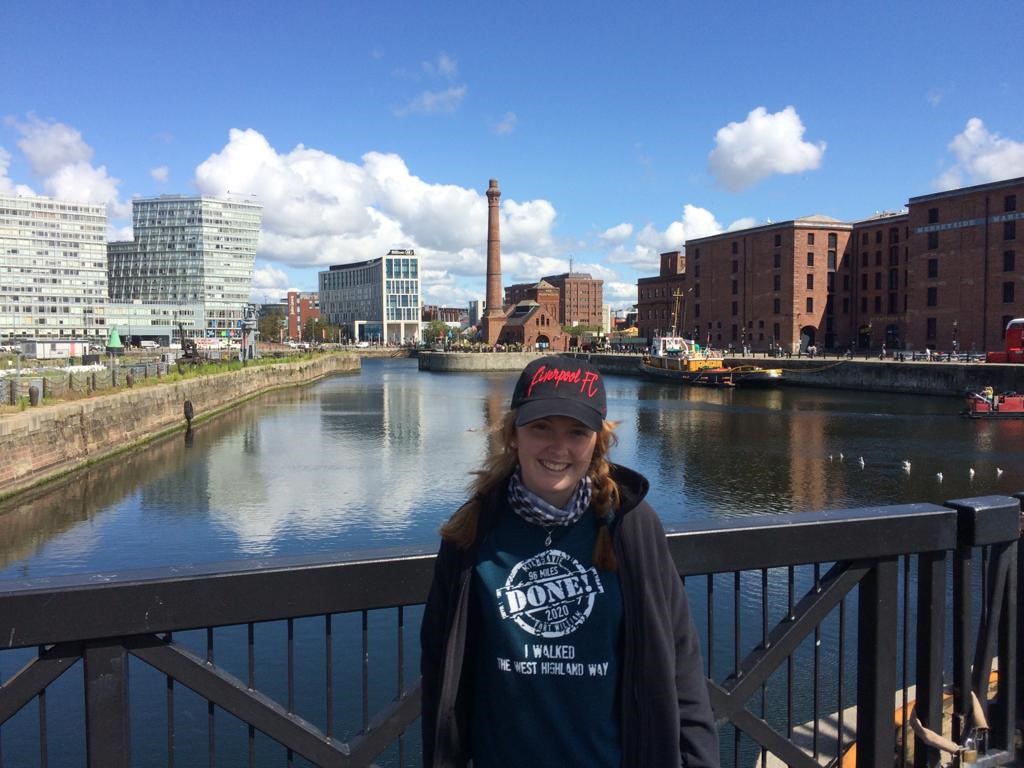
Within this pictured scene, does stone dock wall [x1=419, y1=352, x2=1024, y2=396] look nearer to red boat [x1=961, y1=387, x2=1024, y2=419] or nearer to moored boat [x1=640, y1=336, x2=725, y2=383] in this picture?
moored boat [x1=640, y1=336, x2=725, y2=383]

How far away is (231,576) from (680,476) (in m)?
25.9

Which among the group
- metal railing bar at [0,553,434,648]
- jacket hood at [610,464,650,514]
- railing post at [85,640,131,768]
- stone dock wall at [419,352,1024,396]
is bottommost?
stone dock wall at [419,352,1024,396]

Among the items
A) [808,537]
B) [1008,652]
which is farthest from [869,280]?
[808,537]

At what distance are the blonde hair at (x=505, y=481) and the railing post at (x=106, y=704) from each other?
113 centimetres

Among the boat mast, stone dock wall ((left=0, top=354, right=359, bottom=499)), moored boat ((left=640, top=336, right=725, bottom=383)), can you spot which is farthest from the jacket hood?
the boat mast

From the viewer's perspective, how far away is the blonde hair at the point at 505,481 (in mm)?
2316

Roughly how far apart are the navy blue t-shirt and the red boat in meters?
43.8

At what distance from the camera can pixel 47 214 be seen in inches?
5251

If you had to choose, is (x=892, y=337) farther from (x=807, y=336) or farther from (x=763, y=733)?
(x=763, y=733)

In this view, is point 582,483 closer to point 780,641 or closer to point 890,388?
point 780,641

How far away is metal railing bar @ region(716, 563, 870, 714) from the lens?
3.21 m

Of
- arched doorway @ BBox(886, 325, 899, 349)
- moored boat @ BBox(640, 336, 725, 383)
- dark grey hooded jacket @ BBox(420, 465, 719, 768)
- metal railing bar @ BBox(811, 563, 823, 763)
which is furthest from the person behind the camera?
arched doorway @ BBox(886, 325, 899, 349)

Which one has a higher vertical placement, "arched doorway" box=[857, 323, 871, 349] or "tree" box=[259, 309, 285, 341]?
"tree" box=[259, 309, 285, 341]

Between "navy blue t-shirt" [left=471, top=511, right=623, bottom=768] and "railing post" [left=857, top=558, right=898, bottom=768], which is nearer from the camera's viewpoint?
"navy blue t-shirt" [left=471, top=511, right=623, bottom=768]
